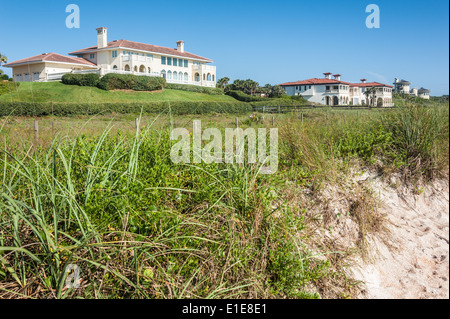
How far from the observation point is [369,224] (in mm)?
4004

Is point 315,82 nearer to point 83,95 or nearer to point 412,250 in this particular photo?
point 83,95

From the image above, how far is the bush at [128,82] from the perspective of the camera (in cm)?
3103

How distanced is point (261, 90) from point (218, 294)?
51555mm

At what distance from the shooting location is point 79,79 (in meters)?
30.6

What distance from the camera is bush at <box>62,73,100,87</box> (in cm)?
3050

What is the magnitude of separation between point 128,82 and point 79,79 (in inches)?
165

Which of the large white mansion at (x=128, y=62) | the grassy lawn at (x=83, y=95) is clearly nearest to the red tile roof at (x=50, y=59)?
the large white mansion at (x=128, y=62)

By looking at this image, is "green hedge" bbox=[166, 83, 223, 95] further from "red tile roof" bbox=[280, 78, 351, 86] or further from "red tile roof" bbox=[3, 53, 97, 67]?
"red tile roof" bbox=[280, 78, 351, 86]

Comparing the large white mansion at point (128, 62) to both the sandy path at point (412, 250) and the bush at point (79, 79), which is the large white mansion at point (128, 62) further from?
the sandy path at point (412, 250)

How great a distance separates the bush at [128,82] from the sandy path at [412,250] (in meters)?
29.9

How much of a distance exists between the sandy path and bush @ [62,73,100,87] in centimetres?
3046

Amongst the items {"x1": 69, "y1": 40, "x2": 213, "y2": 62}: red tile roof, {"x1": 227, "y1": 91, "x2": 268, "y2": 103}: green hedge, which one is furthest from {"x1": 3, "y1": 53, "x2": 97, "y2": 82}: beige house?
{"x1": 227, "y1": 91, "x2": 268, "y2": 103}: green hedge
